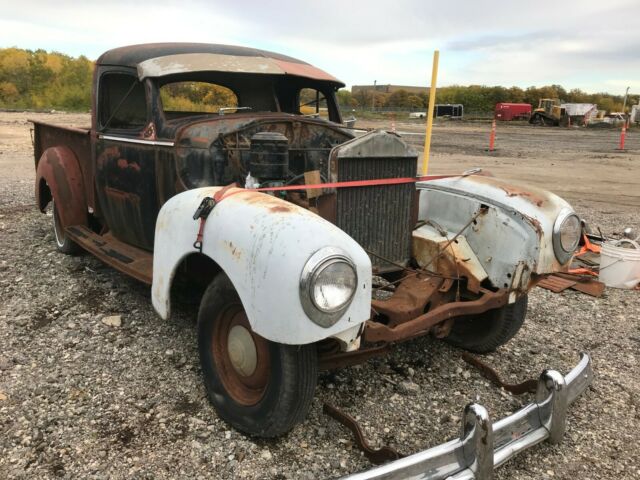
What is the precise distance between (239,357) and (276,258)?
26.8 inches

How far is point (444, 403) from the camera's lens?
2891 millimetres

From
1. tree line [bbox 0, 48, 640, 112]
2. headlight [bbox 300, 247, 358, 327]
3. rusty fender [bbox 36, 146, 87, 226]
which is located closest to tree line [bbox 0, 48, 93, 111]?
tree line [bbox 0, 48, 640, 112]

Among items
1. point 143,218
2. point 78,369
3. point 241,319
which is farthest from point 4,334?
point 241,319

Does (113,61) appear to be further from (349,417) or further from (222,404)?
(349,417)

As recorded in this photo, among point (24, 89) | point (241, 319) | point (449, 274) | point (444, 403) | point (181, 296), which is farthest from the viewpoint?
point (24, 89)

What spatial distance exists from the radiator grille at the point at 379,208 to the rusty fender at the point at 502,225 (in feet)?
0.65

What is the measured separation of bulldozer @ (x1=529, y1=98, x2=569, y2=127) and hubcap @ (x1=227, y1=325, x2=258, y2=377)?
38.1 meters

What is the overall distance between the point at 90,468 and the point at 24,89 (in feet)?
144

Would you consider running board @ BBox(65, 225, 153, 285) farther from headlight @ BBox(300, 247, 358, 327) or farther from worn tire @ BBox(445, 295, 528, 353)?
worn tire @ BBox(445, 295, 528, 353)

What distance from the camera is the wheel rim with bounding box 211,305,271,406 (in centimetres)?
241

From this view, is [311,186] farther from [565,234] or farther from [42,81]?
[42,81]

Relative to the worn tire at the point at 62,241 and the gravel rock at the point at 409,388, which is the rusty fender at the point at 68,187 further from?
the gravel rock at the point at 409,388

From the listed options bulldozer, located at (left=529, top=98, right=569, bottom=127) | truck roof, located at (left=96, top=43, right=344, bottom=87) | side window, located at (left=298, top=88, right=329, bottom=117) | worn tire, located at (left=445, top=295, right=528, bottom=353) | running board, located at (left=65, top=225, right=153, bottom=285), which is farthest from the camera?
bulldozer, located at (left=529, top=98, right=569, bottom=127)

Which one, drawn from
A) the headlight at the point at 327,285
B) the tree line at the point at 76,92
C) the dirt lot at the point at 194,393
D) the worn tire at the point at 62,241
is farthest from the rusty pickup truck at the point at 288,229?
the tree line at the point at 76,92
